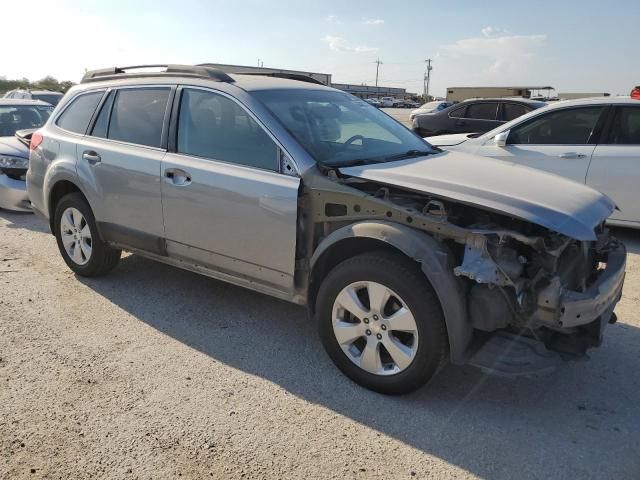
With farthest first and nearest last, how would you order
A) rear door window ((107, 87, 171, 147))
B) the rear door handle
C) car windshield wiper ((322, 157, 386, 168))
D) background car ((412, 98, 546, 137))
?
background car ((412, 98, 546, 137))
the rear door handle
rear door window ((107, 87, 171, 147))
car windshield wiper ((322, 157, 386, 168))

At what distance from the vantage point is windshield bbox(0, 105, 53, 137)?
9039 millimetres

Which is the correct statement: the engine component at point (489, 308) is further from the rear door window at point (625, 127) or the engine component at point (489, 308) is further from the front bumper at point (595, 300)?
the rear door window at point (625, 127)

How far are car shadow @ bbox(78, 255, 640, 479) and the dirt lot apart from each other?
0.01 metres

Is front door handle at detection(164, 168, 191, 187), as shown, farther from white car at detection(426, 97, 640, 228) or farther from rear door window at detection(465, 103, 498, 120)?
rear door window at detection(465, 103, 498, 120)

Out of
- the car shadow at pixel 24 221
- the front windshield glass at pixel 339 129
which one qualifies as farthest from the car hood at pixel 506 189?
the car shadow at pixel 24 221

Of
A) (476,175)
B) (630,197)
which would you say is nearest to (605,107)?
(630,197)

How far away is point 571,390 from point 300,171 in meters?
2.12

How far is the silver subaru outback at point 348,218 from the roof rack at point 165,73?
2 centimetres

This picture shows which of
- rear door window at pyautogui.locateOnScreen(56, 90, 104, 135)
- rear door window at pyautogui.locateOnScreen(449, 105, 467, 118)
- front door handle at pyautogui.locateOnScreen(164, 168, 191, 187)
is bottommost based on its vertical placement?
front door handle at pyautogui.locateOnScreen(164, 168, 191, 187)

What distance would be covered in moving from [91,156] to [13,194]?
374 cm

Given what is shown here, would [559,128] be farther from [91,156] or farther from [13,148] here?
[13,148]

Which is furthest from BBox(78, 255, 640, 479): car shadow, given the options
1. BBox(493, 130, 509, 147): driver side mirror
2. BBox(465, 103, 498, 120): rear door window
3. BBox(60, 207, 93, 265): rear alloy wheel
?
BBox(465, 103, 498, 120): rear door window

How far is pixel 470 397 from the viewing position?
3279 mm

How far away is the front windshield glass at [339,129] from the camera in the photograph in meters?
3.67
